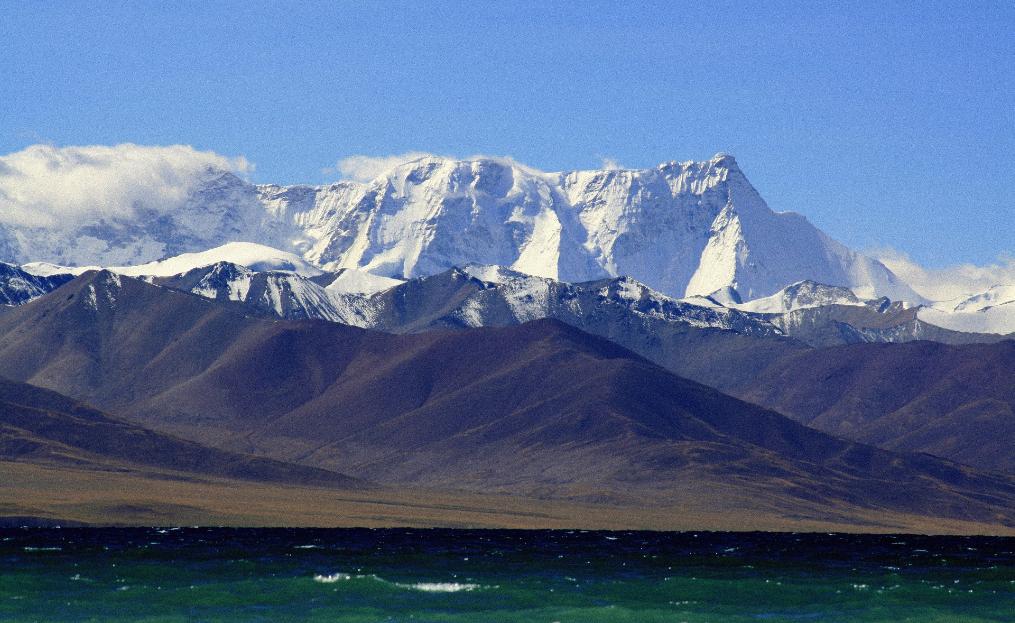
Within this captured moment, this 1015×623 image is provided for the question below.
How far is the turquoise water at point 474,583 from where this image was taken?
95.6m

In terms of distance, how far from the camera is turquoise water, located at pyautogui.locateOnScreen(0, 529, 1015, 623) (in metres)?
95.6

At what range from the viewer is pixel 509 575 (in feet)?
405

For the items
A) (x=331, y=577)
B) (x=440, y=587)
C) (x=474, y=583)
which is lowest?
(x=440, y=587)

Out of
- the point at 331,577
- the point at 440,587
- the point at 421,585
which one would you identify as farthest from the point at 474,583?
the point at 331,577

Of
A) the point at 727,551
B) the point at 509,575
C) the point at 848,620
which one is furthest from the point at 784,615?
the point at 727,551

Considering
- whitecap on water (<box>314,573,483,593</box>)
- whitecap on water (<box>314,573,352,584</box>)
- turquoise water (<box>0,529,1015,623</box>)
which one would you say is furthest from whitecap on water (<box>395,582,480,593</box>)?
whitecap on water (<box>314,573,352,584</box>)

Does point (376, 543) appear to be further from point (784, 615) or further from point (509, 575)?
point (784, 615)

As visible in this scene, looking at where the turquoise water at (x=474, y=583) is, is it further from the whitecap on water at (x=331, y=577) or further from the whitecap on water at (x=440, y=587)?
the whitecap on water at (x=331, y=577)

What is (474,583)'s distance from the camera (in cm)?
11431

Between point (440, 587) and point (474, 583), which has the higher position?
point (474, 583)

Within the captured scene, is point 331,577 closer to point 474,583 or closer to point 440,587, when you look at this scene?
point 440,587

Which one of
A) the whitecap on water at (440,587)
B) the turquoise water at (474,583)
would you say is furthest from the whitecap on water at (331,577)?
the whitecap on water at (440,587)

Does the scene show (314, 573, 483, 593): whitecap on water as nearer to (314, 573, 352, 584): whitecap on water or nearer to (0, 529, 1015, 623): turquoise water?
(314, 573, 352, 584): whitecap on water

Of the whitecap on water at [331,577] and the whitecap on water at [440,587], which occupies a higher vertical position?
the whitecap on water at [331,577]
